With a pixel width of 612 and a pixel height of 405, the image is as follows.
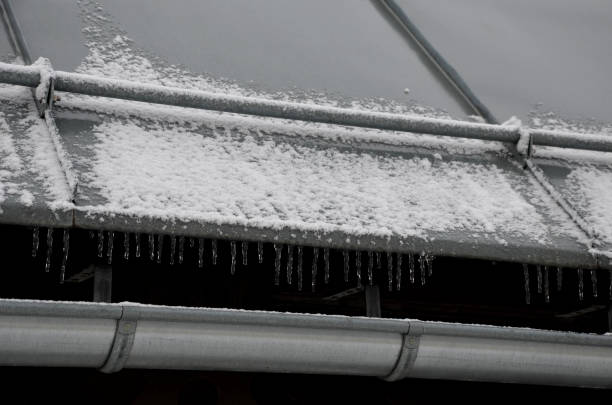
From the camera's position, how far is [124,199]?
8.86 feet

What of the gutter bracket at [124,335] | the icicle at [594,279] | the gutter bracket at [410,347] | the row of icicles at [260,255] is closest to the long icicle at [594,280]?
the icicle at [594,279]

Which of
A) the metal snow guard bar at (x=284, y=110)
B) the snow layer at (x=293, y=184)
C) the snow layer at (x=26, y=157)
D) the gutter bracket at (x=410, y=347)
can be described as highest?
the metal snow guard bar at (x=284, y=110)

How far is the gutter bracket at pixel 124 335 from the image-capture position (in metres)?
2.55

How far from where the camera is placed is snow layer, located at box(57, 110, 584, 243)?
280 cm

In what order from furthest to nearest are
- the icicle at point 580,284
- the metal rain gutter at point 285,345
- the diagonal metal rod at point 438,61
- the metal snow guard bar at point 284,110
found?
1. the diagonal metal rod at point 438,61
2. the icicle at point 580,284
3. the metal snow guard bar at point 284,110
4. the metal rain gutter at point 285,345

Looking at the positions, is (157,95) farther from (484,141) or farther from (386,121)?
(484,141)

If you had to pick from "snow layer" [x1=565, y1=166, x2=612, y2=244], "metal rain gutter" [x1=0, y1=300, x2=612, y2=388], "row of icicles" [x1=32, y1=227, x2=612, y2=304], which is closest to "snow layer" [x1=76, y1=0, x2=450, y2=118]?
"snow layer" [x1=565, y1=166, x2=612, y2=244]

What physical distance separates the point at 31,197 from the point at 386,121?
4.61ft

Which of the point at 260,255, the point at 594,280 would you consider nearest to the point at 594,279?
the point at 594,280

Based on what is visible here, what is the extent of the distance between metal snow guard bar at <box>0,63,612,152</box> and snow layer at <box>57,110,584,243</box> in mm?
92

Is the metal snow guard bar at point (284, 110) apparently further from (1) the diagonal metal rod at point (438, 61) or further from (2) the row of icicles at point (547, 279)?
(2) the row of icicles at point (547, 279)

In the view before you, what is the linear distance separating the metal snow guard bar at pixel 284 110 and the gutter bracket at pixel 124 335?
90cm

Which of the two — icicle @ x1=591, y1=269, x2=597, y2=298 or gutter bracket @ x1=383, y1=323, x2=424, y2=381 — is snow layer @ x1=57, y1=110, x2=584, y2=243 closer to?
icicle @ x1=591, y1=269, x2=597, y2=298

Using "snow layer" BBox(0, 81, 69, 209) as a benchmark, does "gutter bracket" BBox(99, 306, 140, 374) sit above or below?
below
